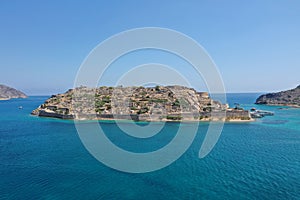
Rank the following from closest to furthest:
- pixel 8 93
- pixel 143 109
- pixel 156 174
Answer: pixel 156 174, pixel 143 109, pixel 8 93

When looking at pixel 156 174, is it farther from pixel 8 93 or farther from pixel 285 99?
pixel 8 93

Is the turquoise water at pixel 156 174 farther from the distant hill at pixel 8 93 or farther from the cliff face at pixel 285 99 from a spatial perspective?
the distant hill at pixel 8 93

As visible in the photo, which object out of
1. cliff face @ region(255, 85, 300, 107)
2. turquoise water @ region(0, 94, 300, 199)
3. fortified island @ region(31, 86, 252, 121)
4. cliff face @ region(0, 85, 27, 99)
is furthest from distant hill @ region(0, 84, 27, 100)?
cliff face @ region(255, 85, 300, 107)

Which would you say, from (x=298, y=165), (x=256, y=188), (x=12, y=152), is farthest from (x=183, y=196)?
(x=12, y=152)

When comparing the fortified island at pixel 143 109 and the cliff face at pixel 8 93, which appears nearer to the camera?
the fortified island at pixel 143 109

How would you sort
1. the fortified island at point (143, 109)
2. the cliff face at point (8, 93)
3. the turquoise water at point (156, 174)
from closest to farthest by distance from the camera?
the turquoise water at point (156, 174), the fortified island at point (143, 109), the cliff face at point (8, 93)

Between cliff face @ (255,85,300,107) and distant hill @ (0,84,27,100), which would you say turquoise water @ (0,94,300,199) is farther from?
distant hill @ (0,84,27,100)

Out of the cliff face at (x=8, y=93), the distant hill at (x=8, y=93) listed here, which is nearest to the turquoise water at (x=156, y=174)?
the distant hill at (x=8, y=93)

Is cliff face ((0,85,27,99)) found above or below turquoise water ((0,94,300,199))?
above

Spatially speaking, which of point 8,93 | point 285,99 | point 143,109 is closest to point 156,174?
point 143,109

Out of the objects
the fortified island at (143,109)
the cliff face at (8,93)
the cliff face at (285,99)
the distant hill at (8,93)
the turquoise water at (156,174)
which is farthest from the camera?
the cliff face at (8,93)

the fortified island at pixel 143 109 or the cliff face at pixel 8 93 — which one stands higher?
the cliff face at pixel 8 93
